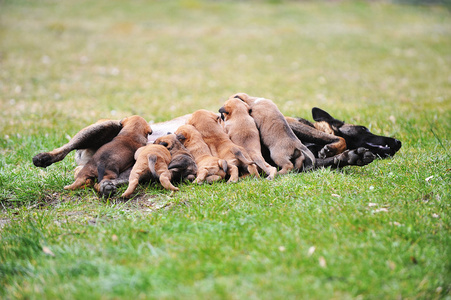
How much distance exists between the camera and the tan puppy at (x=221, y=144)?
4480mm

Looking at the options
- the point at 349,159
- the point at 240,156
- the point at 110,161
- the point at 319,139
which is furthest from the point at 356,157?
the point at 110,161

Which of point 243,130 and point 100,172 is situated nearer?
point 100,172

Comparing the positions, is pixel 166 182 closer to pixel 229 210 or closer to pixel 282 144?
pixel 229 210

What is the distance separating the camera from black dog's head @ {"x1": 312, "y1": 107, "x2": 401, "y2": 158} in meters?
5.16

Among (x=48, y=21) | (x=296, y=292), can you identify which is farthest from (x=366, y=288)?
(x=48, y=21)

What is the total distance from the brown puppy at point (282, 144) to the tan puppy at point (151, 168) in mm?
1185

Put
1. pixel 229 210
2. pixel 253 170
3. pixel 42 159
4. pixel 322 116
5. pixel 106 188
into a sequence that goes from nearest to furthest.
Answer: pixel 229 210
pixel 106 188
pixel 42 159
pixel 253 170
pixel 322 116

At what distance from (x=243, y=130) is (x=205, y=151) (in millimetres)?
526

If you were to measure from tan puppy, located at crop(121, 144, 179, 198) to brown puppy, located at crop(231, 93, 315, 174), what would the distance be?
3.89ft

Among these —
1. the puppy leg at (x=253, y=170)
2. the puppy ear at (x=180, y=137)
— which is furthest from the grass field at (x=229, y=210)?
the puppy ear at (x=180, y=137)

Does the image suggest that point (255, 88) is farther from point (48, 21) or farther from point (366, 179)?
point (48, 21)

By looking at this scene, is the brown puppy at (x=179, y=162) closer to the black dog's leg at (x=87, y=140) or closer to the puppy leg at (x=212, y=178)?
the puppy leg at (x=212, y=178)

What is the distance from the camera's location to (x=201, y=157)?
4.62 m

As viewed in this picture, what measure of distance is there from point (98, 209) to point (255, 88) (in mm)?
7639
